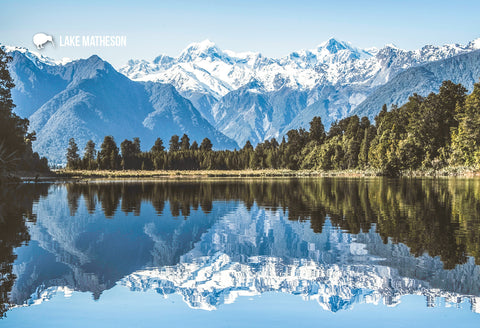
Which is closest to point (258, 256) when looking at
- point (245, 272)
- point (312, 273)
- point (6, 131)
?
point (245, 272)

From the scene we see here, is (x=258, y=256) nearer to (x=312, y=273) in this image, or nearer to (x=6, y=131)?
(x=312, y=273)

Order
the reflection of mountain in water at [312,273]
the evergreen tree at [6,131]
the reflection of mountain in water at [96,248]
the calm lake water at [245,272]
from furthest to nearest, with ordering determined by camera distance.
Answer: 1. the evergreen tree at [6,131]
2. the reflection of mountain in water at [96,248]
3. the reflection of mountain in water at [312,273]
4. the calm lake water at [245,272]

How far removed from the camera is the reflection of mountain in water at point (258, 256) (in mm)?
21078

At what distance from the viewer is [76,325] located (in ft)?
56.2

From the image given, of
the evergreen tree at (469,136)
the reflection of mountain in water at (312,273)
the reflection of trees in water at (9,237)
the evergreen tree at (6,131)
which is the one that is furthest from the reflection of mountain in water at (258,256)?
the evergreen tree at (469,136)

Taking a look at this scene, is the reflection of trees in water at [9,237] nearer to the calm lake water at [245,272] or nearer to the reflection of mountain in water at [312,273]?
the calm lake water at [245,272]

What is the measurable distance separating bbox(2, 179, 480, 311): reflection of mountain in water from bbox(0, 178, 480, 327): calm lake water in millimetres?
73

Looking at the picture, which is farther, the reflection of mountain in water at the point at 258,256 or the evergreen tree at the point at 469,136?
the evergreen tree at the point at 469,136

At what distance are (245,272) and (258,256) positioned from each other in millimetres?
4172

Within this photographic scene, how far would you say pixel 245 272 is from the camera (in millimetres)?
24250

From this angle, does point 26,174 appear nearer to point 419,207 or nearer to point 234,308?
point 419,207

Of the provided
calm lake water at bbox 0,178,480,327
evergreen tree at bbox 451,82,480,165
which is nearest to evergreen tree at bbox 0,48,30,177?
calm lake water at bbox 0,178,480,327

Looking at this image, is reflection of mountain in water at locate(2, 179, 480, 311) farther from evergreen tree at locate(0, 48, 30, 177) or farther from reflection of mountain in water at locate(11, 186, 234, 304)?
evergreen tree at locate(0, 48, 30, 177)

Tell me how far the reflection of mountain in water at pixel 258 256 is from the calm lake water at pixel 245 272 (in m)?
0.07
